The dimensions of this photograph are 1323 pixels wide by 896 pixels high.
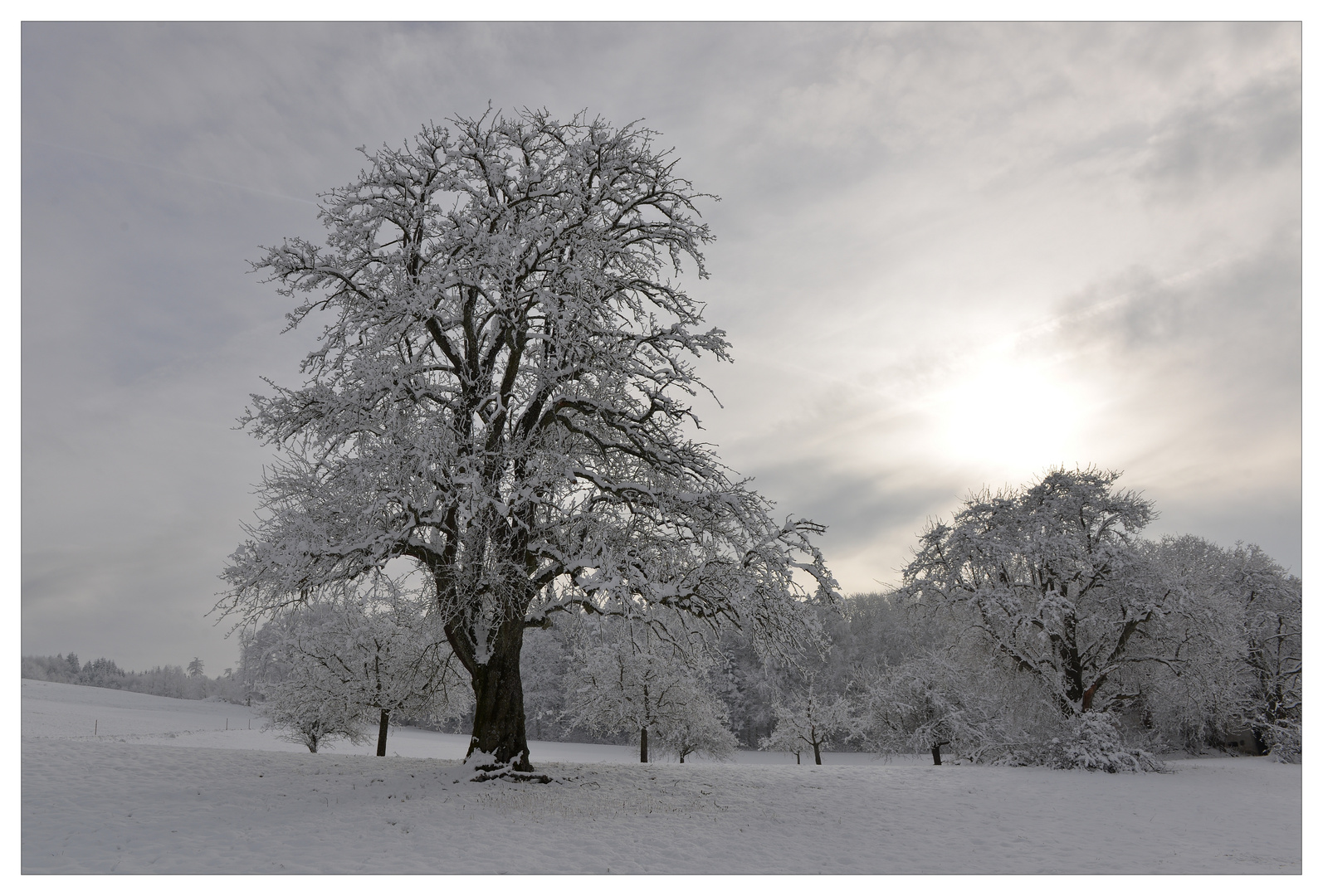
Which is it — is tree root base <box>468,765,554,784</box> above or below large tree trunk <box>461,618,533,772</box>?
below

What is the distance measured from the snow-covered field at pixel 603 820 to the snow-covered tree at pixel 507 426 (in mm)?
2754

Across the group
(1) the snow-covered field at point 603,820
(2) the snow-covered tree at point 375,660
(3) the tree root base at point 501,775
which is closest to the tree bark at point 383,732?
(2) the snow-covered tree at point 375,660

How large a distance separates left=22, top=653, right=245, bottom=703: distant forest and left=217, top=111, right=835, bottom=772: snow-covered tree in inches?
3830

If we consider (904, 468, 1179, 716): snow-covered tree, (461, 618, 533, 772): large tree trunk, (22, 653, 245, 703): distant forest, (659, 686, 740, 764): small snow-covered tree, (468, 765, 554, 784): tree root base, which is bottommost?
(22, 653, 245, 703): distant forest

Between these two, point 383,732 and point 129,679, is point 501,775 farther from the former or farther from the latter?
point 129,679

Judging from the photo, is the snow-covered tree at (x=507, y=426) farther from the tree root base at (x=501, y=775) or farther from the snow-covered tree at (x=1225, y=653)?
the snow-covered tree at (x=1225, y=653)

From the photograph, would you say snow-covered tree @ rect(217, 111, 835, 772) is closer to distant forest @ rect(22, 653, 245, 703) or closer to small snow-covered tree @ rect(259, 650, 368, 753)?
small snow-covered tree @ rect(259, 650, 368, 753)

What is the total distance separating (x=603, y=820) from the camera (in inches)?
443

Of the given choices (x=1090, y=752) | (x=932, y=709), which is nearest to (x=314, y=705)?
(x=932, y=709)

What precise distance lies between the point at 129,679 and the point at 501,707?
4758 inches

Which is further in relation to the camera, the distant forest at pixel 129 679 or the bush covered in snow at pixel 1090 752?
the distant forest at pixel 129 679

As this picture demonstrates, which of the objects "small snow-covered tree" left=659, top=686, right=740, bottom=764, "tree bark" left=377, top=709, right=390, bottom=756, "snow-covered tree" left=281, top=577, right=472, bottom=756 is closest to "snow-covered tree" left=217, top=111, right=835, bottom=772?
"snow-covered tree" left=281, top=577, right=472, bottom=756

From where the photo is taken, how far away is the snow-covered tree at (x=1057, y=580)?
23.3 metres

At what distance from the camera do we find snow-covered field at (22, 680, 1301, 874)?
9.01m
